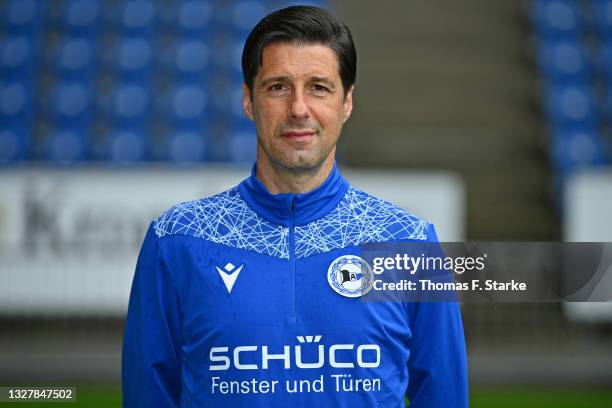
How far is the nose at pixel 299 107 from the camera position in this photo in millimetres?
2023

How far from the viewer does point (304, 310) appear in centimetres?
207

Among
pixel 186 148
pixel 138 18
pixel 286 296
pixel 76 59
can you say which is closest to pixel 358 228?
pixel 286 296

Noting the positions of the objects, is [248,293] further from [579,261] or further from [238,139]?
[238,139]

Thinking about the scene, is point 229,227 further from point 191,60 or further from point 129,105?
point 191,60

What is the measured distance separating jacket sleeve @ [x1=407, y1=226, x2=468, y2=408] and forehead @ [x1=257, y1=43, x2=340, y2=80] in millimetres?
503

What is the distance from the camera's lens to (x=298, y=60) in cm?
206

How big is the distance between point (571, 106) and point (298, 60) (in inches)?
363

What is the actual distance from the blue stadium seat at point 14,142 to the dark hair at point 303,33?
Answer: 8165 mm

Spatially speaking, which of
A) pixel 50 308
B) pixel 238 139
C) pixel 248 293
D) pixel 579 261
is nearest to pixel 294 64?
pixel 248 293

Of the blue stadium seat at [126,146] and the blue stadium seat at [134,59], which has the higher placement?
the blue stadium seat at [134,59]

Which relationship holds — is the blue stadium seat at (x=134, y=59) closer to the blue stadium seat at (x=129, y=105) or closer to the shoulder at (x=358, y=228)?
the blue stadium seat at (x=129, y=105)

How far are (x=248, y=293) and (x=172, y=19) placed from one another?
10.1 m

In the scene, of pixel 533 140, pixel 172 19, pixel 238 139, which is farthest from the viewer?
pixel 172 19

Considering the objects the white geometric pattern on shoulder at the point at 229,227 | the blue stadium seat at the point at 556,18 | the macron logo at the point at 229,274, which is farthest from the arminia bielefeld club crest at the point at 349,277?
the blue stadium seat at the point at 556,18
